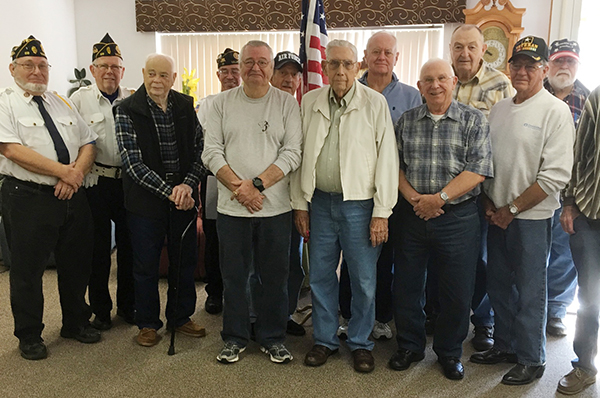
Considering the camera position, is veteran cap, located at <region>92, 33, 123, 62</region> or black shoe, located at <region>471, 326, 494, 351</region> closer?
black shoe, located at <region>471, 326, 494, 351</region>

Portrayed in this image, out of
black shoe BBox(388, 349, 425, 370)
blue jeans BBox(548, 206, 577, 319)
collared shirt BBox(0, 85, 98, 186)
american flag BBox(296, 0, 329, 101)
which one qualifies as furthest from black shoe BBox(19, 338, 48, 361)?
blue jeans BBox(548, 206, 577, 319)

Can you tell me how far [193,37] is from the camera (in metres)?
6.30

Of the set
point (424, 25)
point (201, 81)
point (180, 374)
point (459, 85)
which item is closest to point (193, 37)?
point (201, 81)

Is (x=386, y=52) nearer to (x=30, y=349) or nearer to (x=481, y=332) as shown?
(x=481, y=332)

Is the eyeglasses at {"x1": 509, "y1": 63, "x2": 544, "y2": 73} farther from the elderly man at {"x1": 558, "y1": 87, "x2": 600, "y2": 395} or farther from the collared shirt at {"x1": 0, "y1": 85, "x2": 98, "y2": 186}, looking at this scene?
the collared shirt at {"x1": 0, "y1": 85, "x2": 98, "y2": 186}

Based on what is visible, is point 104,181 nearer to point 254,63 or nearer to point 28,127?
point 28,127

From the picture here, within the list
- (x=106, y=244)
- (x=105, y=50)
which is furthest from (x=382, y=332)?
(x=105, y=50)

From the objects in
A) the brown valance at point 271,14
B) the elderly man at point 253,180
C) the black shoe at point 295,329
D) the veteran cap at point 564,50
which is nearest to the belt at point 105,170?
the elderly man at point 253,180

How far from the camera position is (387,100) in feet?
8.88

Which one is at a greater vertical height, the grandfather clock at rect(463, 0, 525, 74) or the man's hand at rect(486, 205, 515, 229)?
the grandfather clock at rect(463, 0, 525, 74)

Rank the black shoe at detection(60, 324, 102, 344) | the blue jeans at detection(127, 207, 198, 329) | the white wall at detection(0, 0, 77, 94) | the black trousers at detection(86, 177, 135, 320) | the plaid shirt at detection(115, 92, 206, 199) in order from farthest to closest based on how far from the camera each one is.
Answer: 1. the white wall at detection(0, 0, 77, 94)
2. the black trousers at detection(86, 177, 135, 320)
3. the black shoe at detection(60, 324, 102, 344)
4. the blue jeans at detection(127, 207, 198, 329)
5. the plaid shirt at detection(115, 92, 206, 199)

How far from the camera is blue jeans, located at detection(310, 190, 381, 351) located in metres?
2.40

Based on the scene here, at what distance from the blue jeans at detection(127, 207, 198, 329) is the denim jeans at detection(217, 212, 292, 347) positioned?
1.04ft

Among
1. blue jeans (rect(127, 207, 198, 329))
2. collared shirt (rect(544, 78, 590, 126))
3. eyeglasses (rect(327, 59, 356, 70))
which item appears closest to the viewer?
eyeglasses (rect(327, 59, 356, 70))
